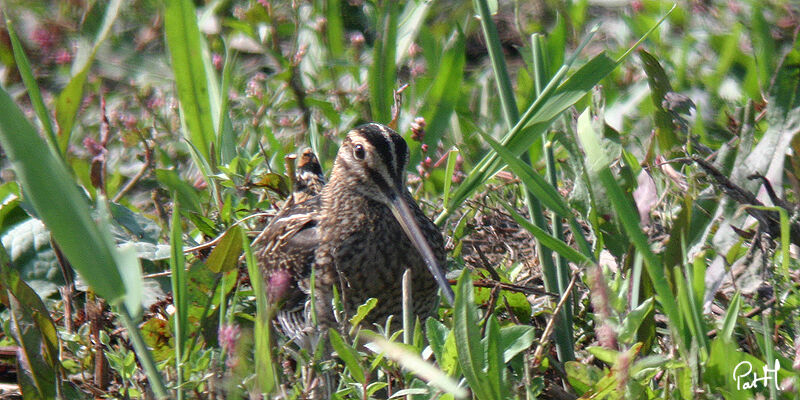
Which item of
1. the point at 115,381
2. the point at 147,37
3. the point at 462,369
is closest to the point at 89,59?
the point at 115,381

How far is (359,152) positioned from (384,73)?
605 mm

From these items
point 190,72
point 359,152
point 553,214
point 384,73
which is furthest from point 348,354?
point 384,73

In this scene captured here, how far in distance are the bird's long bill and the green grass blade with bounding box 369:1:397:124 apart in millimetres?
673

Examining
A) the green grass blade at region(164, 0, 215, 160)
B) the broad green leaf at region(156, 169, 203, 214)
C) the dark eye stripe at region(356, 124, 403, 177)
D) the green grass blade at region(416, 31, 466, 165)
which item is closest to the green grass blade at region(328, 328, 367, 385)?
the dark eye stripe at region(356, 124, 403, 177)

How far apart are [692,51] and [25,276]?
9.22ft

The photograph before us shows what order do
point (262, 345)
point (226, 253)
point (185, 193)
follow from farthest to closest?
point (185, 193)
point (226, 253)
point (262, 345)

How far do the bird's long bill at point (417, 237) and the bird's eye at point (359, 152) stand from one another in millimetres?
167

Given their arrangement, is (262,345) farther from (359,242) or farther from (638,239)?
(359,242)

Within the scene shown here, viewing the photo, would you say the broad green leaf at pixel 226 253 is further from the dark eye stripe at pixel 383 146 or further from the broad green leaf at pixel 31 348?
the dark eye stripe at pixel 383 146

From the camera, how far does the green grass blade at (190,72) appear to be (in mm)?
2803

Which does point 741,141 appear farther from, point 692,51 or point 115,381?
point 692,51

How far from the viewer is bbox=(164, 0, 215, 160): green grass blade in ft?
9.20

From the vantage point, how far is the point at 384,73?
3.23m

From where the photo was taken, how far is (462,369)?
167 centimetres
